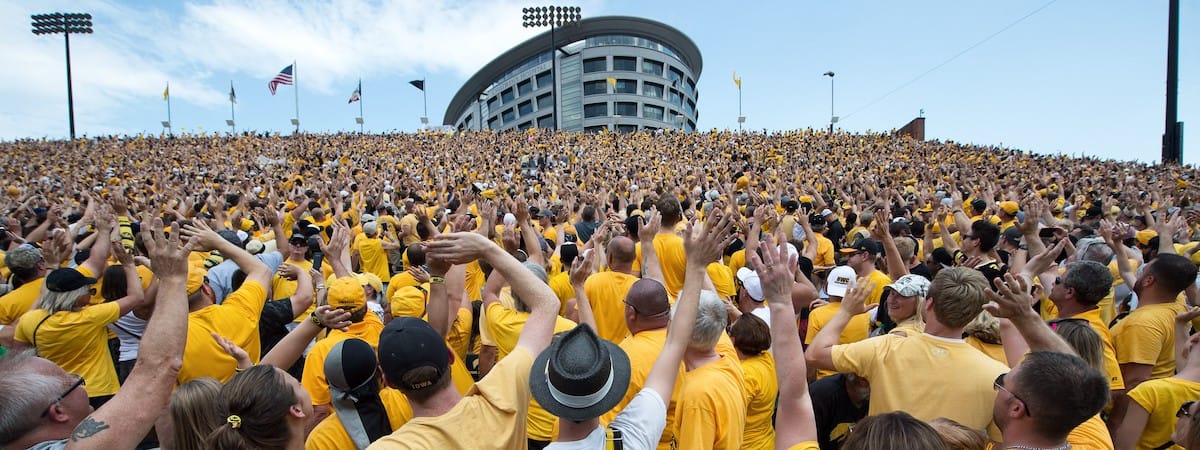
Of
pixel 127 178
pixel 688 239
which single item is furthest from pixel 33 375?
pixel 127 178

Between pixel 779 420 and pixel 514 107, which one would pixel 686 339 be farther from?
pixel 514 107

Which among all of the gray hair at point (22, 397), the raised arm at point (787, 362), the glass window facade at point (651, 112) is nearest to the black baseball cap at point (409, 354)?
the gray hair at point (22, 397)

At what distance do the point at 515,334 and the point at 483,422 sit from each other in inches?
59.5

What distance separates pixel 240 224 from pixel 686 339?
367 inches

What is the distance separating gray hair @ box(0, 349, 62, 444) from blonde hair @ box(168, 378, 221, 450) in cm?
39

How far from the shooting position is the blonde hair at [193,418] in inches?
81.6

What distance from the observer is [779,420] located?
7.74 feet

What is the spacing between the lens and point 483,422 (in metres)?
1.94

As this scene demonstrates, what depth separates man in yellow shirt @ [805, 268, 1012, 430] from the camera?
2.51 metres

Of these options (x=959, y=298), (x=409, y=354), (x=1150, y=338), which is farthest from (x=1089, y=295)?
(x=409, y=354)

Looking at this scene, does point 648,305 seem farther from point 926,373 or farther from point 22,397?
point 22,397

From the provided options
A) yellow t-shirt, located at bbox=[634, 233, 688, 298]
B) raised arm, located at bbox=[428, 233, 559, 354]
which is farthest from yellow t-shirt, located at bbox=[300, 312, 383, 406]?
yellow t-shirt, located at bbox=[634, 233, 688, 298]

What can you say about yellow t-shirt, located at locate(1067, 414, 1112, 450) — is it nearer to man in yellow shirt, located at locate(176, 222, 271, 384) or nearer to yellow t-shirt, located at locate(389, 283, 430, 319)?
yellow t-shirt, located at locate(389, 283, 430, 319)

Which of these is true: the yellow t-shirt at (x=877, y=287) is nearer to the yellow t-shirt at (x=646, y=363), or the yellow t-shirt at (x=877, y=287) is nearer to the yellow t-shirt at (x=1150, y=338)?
the yellow t-shirt at (x=1150, y=338)
